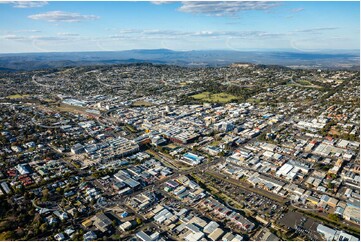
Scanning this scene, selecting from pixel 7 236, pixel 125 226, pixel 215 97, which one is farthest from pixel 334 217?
pixel 215 97

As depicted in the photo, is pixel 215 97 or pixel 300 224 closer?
pixel 300 224

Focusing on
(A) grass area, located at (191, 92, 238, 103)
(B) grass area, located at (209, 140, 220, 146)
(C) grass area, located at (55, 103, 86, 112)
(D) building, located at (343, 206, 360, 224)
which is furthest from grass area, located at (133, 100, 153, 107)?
(D) building, located at (343, 206, 360, 224)

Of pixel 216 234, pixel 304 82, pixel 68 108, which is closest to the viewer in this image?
pixel 216 234

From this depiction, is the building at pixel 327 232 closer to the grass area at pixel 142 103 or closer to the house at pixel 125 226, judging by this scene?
the house at pixel 125 226

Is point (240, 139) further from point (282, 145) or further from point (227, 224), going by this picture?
point (227, 224)

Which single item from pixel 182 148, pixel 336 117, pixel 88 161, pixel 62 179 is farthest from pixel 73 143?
pixel 336 117

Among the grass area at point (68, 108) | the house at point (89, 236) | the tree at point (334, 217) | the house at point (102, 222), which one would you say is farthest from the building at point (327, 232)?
the grass area at point (68, 108)

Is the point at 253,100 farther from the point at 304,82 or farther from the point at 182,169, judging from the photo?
the point at 182,169

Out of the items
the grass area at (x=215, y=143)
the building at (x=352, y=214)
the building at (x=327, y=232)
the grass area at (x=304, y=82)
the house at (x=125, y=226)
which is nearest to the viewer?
the building at (x=327, y=232)

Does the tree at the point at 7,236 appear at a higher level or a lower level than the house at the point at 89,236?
higher
